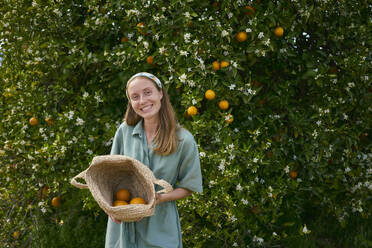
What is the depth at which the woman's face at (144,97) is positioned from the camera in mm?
1603

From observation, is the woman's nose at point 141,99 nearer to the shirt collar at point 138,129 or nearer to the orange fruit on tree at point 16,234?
the shirt collar at point 138,129

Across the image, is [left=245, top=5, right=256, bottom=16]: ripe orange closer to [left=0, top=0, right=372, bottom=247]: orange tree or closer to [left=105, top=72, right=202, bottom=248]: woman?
[left=0, top=0, right=372, bottom=247]: orange tree

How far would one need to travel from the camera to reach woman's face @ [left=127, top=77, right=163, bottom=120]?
1.60m

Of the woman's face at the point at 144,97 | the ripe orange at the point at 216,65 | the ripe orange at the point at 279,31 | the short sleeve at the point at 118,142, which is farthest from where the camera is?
the ripe orange at the point at 279,31

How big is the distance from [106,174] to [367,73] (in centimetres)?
229

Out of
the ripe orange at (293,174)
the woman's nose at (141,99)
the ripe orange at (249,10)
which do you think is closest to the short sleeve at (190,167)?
the woman's nose at (141,99)

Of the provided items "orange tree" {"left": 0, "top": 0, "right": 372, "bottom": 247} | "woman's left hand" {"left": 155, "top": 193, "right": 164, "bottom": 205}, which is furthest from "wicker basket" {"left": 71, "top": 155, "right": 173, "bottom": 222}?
"orange tree" {"left": 0, "top": 0, "right": 372, "bottom": 247}

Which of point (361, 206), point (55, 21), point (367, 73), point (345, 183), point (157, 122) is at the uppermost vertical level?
point (55, 21)

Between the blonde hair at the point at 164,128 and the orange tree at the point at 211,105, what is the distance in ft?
2.01

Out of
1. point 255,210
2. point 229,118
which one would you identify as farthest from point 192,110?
point 255,210

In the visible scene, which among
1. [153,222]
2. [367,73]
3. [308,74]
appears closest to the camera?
[153,222]

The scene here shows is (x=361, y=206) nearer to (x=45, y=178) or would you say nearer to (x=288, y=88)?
(x=288, y=88)

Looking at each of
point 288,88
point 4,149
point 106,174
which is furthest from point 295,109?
point 4,149

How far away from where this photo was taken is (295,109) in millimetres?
2822
